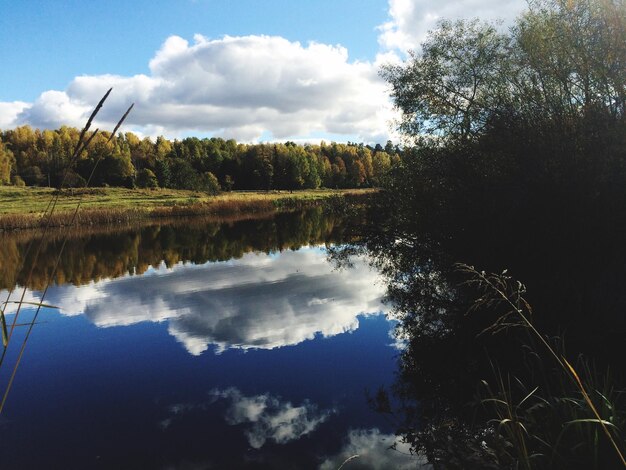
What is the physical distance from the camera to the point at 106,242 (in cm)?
3284

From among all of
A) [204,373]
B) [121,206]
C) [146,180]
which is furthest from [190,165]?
[204,373]

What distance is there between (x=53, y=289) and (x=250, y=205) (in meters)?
41.1

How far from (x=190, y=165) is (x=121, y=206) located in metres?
41.4

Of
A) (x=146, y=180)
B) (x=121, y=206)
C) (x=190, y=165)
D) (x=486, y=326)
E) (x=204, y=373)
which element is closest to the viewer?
(x=204, y=373)

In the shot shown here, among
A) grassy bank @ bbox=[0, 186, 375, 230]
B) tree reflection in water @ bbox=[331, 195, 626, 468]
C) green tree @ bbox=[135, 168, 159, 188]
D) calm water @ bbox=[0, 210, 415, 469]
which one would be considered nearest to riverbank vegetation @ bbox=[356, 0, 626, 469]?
tree reflection in water @ bbox=[331, 195, 626, 468]

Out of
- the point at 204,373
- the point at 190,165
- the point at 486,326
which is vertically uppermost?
the point at 190,165

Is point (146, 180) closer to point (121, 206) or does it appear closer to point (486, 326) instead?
point (121, 206)

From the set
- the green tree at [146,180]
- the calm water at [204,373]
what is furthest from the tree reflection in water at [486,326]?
the green tree at [146,180]

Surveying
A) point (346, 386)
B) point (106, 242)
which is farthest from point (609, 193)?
point (106, 242)

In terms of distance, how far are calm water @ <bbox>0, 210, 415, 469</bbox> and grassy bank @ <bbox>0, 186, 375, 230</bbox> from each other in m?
15.8

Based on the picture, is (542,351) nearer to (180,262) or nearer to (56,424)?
(56,424)

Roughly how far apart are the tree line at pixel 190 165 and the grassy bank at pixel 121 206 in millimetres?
8130

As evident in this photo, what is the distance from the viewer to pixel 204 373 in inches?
384

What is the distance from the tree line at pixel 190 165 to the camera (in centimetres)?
8562
